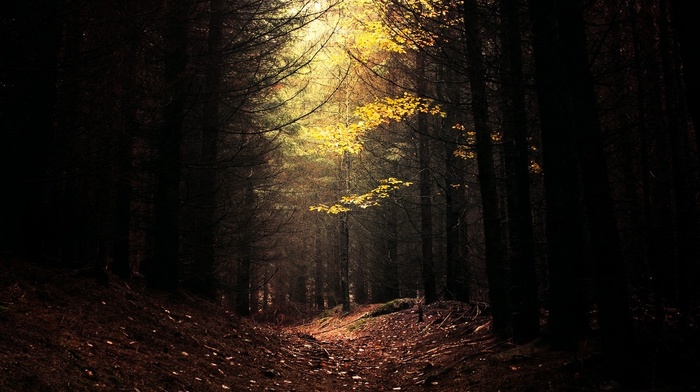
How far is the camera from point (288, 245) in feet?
95.1

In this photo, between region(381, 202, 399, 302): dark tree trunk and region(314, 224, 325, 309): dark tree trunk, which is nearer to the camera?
region(381, 202, 399, 302): dark tree trunk

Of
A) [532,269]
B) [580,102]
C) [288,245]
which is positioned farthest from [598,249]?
[288,245]

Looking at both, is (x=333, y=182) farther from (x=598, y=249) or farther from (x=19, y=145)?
(x=598, y=249)

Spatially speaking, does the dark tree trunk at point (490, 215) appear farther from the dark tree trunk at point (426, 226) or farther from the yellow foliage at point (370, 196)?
the dark tree trunk at point (426, 226)

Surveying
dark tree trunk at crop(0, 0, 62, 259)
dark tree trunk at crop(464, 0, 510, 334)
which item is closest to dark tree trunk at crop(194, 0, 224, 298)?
dark tree trunk at crop(0, 0, 62, 259)

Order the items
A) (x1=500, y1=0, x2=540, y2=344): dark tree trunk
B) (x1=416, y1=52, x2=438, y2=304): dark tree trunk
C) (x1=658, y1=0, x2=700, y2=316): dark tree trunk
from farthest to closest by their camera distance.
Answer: (x1=416, y1=52, x2=438, y2=304): dark tree trunk, (x1=500, y1=0, x2=540, y2=344): dark tree trunk, (x1=658, y1=0, x2=700, y2=316): dark tree trunk

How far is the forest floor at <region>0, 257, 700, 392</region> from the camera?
4102 mm

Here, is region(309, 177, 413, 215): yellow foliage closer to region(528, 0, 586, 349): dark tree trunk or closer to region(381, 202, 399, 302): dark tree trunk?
region(381, 202, 399, 302): dark tree trunk

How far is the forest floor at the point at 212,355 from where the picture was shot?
4.10m

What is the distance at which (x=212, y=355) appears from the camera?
22.4 feet

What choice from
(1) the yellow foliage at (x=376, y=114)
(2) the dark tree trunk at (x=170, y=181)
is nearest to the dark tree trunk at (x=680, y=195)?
(1) the yellow foliage at (x=376, y=114)

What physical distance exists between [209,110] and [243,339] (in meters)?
6.82

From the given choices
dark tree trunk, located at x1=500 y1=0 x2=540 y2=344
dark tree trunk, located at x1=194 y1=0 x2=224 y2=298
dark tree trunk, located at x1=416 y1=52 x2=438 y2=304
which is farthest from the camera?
dark tree trunk, located at x1=416 y1=52 x2=438 y2=304

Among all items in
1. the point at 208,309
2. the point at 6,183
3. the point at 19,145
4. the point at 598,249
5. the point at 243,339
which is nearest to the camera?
the point at 598,249
